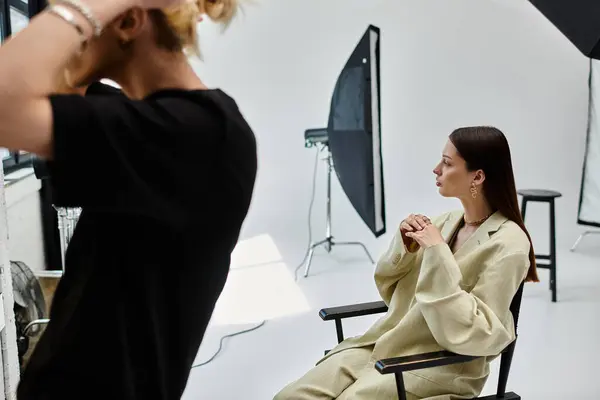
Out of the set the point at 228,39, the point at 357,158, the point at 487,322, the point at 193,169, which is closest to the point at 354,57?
the point at 357,158

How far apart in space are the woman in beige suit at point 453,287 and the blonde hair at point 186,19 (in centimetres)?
121

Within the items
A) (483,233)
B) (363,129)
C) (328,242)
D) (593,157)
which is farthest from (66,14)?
(593,157)

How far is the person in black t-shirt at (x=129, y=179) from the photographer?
1.63ft

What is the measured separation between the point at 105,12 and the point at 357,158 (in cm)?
275

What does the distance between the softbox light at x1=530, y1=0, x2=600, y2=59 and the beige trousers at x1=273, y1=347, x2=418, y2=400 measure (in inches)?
44.1

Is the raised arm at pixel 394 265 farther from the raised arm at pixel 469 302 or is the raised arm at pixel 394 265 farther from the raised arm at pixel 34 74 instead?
the raised arm at pixel 34 74

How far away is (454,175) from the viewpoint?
6.33 feet

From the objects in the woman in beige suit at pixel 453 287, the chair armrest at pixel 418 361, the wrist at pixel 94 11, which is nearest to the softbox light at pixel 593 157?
the woman in beige suit at pixel 453 287

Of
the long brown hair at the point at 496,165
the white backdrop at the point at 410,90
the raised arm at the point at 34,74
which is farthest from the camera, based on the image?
the white backdrop at the point at 410,90

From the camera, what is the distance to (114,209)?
0.53m

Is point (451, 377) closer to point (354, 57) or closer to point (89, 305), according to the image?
point (89, 305)

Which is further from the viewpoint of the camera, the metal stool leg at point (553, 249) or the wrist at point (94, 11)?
the metal stool leg at point (553, 249)

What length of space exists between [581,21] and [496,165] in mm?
473

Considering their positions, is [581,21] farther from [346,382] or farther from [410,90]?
[410,90]
